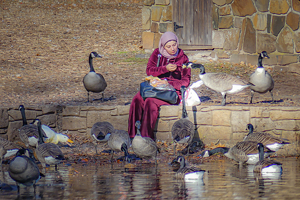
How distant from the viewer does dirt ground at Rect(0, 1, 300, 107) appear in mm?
11781

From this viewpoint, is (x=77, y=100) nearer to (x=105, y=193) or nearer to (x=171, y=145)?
(x=171, y=145)

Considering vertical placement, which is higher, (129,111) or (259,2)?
(259,2)

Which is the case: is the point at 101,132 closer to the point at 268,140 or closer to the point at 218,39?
the point at 268,140

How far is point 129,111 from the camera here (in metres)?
9.45

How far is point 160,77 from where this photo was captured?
9656mm

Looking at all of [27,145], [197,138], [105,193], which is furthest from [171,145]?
[105,193]

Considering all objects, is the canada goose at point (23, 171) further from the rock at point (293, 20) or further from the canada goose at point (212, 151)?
the rock at point (293, 20)

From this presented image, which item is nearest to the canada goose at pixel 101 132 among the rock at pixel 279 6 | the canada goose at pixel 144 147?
the canada goose at pixel 144 147

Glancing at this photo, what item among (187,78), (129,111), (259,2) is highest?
(259,2)

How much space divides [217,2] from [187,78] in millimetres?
6640

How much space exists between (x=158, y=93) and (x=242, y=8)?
718 centimetres

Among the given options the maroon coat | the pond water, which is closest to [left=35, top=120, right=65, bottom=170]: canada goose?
the pond water

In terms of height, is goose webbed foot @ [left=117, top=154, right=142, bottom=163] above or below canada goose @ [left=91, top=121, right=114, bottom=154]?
below

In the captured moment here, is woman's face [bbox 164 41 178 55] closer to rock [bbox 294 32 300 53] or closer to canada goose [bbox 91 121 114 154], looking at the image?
canada goose [bbox 91 121 114 154]
